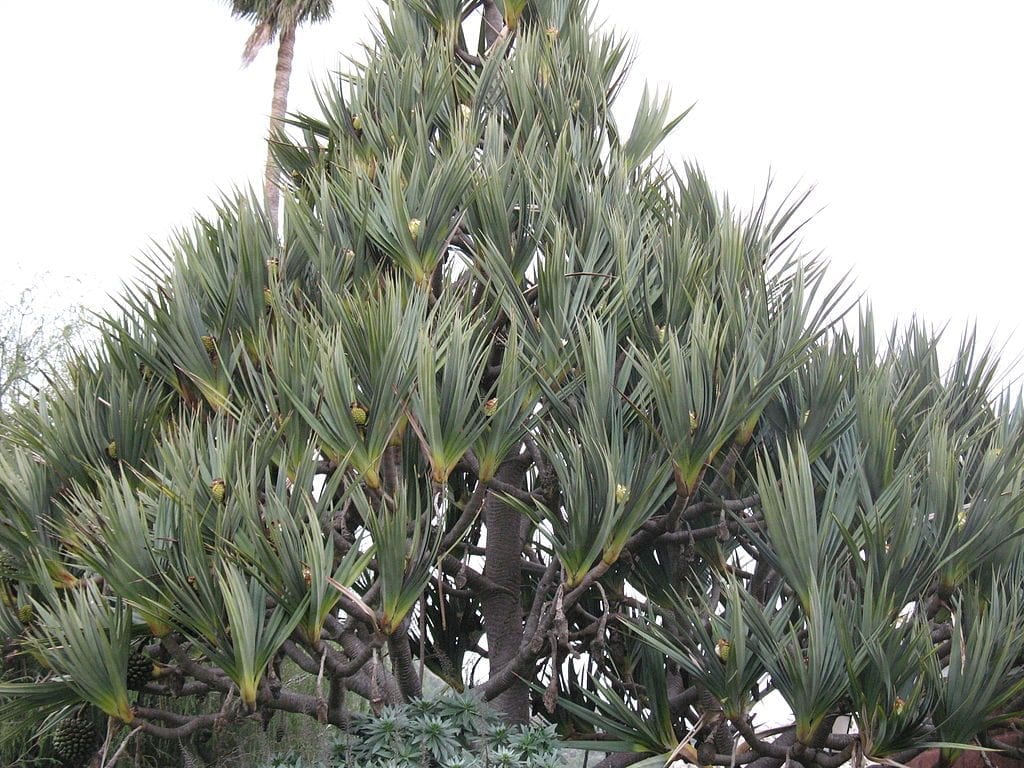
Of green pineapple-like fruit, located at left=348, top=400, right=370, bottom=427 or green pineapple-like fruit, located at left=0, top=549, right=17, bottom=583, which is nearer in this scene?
green pineapple-like fruit, located at left=348, top=400, right=370, bottom=427

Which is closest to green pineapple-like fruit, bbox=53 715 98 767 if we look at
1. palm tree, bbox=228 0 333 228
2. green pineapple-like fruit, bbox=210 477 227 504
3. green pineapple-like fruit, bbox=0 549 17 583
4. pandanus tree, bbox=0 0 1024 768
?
pandanus tree, bbox=0 0 1024 768

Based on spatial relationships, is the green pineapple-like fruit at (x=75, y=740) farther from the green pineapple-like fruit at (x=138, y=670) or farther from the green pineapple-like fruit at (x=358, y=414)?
the green pineapple-like fruit at (x=358, y=414)

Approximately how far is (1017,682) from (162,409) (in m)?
3.67

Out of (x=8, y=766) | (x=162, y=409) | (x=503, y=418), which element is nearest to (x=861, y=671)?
(x=503, y=418)

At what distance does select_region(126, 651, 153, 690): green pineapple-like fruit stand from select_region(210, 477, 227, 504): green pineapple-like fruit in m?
0.86

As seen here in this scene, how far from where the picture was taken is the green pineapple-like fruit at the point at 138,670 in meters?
4.15

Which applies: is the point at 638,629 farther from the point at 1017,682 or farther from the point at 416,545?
the point at 1017,682

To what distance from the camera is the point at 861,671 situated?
3701 millimetres

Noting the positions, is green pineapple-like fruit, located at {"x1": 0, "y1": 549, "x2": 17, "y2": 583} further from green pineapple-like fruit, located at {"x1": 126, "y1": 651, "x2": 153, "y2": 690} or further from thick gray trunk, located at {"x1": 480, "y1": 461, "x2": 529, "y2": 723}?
thick gray trunk, located at {"x1": 480, "y1": 461, "x2": 529, "y2": 723}

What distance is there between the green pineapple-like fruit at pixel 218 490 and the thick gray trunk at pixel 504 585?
70.1 inches

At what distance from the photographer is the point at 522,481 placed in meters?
5.36

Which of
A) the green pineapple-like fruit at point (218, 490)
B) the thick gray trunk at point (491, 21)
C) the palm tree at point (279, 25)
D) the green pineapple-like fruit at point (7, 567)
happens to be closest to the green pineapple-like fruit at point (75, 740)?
the green pineapple-like fruit at point (7, 567)

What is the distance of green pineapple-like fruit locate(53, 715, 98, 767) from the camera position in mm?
4824

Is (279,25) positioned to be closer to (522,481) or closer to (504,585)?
(522,481)
